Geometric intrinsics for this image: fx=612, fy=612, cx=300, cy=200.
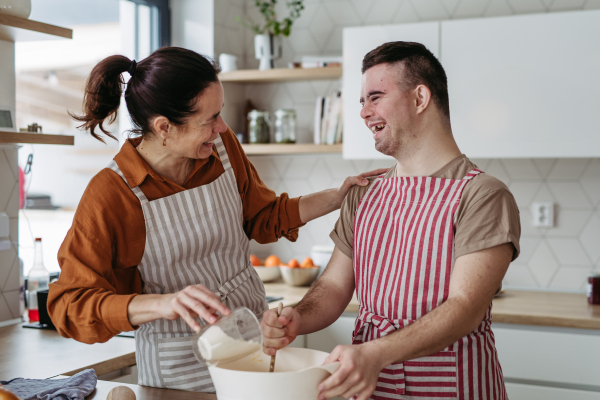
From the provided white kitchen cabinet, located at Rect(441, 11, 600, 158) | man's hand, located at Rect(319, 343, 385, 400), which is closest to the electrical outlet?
white kitchen cabinet, located at Rect(441, 11, 600, 158)

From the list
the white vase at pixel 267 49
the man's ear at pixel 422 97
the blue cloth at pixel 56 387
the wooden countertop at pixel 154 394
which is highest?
the white vase at pixel 267 49

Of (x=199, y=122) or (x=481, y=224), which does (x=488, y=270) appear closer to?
(x=481, y=224)

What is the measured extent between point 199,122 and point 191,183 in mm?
201

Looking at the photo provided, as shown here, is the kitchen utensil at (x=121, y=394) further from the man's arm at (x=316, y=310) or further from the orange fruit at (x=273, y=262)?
the orange fruit at (x=273, y=262)

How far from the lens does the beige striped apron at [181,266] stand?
5.01 ft

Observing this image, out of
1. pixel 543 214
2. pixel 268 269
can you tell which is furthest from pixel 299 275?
pixel 543 214

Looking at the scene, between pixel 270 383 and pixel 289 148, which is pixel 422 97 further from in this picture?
pixel 289 148

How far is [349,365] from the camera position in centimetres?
108

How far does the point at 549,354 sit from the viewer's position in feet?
8.01

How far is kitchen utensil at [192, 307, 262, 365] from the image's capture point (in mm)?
1096

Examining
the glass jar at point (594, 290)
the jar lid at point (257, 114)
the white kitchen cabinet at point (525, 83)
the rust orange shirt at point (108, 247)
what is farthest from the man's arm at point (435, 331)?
the jar lid at point (257, 114)

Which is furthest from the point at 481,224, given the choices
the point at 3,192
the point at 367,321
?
the point at 3,192

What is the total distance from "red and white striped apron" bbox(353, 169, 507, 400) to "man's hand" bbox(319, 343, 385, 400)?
0.31m

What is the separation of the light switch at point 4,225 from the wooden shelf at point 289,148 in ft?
4.24
